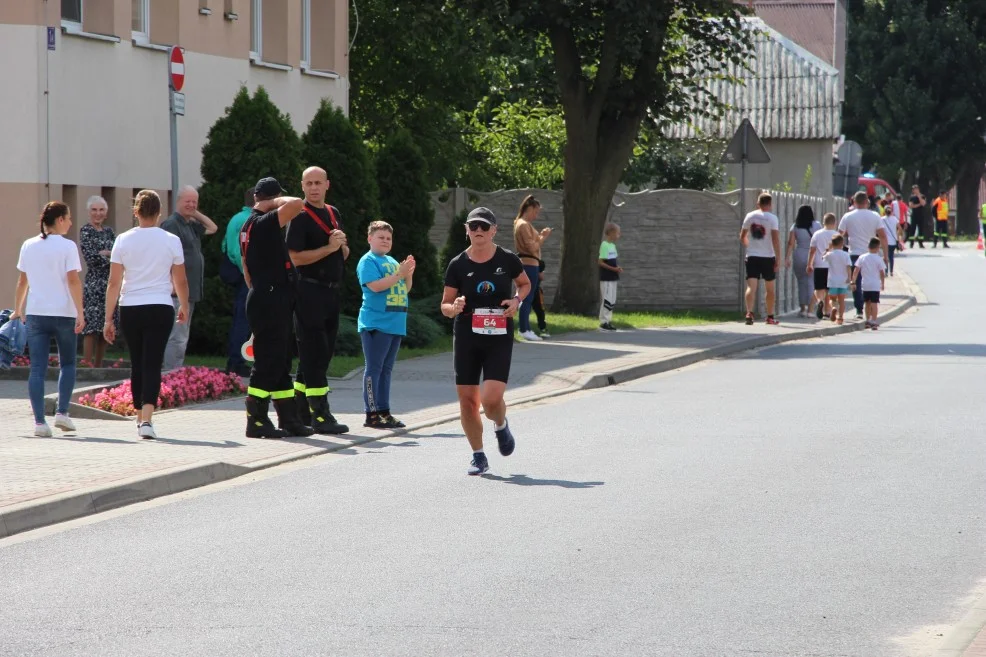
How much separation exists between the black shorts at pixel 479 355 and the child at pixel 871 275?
16661mm

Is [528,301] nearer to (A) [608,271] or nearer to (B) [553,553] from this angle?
(A) [608,271]

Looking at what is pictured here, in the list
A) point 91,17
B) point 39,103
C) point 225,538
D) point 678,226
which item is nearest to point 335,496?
point 225,538

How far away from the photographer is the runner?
432 inches

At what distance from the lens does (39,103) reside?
63.0 ft

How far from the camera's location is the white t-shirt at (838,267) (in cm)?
2678

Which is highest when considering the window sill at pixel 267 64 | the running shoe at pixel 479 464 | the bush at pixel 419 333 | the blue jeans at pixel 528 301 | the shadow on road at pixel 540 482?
the window sill at pixel 267 64

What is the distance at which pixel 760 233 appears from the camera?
2605cm

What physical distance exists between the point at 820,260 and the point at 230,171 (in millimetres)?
11246

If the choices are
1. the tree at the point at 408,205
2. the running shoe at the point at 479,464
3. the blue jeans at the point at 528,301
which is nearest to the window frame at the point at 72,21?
the tree at the point at 408,205

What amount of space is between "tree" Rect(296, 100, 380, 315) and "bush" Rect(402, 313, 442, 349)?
1826mm

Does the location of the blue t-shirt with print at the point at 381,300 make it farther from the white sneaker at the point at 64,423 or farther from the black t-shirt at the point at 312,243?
the white sneaker at the point at 64,423

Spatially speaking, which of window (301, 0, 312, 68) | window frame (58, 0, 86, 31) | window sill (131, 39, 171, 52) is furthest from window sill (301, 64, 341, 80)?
window frame (58, 0, 86, 31)

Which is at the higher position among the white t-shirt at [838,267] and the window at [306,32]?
the window at [306,32]

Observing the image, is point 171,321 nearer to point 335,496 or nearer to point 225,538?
point 335,496
